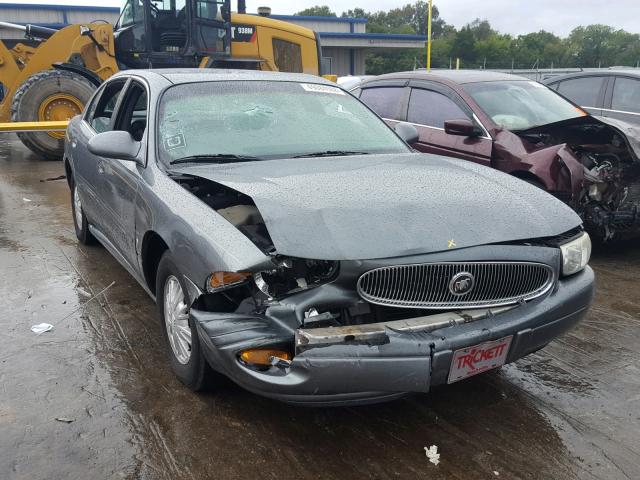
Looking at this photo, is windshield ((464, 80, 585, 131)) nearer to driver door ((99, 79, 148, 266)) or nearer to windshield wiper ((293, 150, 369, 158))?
windshield wiper ((293, 150, 369, 158))

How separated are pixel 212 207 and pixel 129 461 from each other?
1.27 m

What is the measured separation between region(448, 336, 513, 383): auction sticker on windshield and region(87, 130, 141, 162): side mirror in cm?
226

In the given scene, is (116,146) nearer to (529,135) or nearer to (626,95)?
(529,135)

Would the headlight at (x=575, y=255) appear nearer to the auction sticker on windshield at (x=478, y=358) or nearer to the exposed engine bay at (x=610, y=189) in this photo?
the auction sticker on windshield at (x=478, y=358)

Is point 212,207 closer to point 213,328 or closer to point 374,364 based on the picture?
point 213,328

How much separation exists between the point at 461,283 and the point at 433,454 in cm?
78

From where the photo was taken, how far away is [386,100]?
713 centimetres

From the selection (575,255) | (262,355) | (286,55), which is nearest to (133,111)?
(262,355)

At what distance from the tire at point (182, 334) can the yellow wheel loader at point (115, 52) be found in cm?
834

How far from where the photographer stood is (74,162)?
535cm

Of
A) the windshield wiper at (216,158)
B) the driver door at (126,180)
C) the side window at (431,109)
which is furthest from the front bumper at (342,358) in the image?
the side window at (431,109)

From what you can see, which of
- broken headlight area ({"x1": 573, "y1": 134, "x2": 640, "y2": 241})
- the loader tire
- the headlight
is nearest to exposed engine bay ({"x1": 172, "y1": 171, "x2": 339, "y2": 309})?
A: the headlight

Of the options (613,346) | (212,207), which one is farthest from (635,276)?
(212,207)

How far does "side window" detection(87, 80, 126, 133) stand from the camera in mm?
4820
